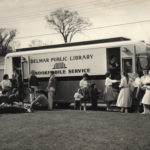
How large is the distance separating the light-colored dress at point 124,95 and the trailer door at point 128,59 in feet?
2.78

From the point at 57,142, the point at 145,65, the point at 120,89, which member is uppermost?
the point at 145,65

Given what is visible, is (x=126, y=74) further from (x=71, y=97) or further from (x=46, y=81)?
(x=46, y=81)

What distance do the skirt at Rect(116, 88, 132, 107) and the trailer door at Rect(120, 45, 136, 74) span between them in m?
0.99

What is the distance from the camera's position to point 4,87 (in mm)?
16734

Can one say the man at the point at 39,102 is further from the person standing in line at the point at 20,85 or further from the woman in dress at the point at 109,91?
the woman in dress at the point at 109,91

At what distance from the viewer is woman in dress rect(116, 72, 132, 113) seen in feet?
45.5

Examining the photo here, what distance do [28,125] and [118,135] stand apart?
326cm

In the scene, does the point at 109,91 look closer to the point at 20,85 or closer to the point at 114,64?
the point at 114,64

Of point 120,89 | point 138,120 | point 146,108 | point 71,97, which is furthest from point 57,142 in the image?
point 71,97

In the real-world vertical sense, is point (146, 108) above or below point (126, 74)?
below

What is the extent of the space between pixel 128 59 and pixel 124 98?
5.84 ft

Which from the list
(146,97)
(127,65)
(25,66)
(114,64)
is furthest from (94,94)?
(25,66)

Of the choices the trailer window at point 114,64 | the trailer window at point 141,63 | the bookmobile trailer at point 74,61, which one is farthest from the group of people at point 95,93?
the bookmobile trailer at point 74,61

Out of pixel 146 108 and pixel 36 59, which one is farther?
pixel 36 59
